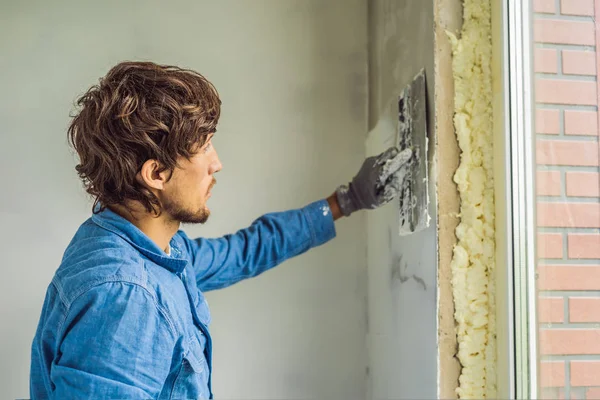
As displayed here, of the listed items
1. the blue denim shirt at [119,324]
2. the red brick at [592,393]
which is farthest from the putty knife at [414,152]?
the blue denim shirt at [119,324]

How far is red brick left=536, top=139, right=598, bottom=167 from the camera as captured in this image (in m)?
1.17

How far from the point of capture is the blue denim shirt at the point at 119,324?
4.04 feet

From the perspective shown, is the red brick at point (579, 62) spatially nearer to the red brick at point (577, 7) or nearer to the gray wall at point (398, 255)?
the red brick at point (577, 7)

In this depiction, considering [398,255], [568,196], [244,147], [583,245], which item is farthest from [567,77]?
[244,147]

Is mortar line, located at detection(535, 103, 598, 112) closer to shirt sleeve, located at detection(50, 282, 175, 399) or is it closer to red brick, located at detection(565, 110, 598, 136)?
red brick, located at detection(565, 110, 598, 136)

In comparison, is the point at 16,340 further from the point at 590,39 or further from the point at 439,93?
the point at 590,39

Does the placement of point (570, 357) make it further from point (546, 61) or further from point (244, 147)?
point (244, 147)

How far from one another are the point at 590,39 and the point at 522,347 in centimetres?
66

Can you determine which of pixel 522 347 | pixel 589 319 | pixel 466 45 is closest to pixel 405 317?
pixel 522 347

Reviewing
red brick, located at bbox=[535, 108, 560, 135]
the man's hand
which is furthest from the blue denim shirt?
red brick, located at bbox=[535, 108, 560, 135]

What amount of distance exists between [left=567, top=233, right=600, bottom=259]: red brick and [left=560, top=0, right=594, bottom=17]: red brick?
1.40ft

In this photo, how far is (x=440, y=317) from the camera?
55.6 inches

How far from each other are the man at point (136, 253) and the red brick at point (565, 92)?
42 centimetres

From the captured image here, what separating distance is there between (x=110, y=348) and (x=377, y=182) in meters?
0.90
